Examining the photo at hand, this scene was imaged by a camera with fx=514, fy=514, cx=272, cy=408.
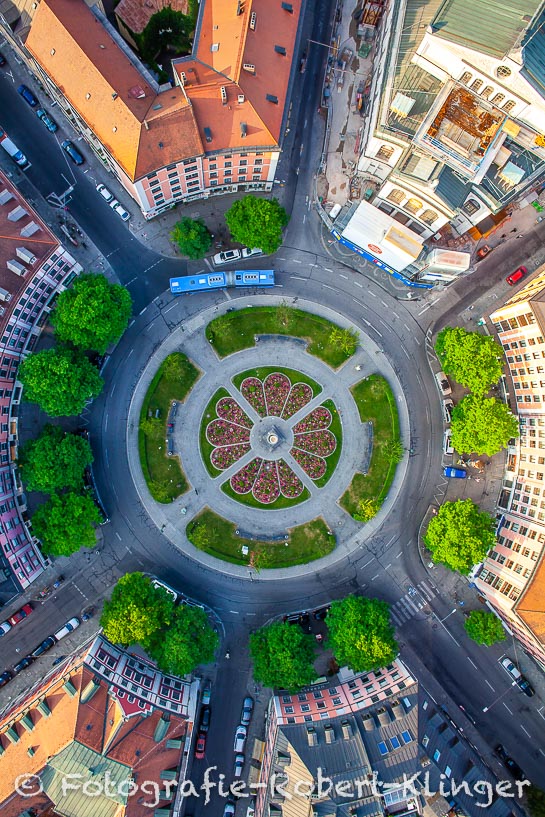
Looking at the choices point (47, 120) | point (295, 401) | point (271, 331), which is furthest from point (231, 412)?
point (47, 120)

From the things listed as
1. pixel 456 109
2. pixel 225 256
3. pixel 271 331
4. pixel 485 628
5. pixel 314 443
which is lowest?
pixel 485 628

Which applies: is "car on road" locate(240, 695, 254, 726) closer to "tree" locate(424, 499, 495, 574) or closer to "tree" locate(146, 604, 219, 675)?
"tree" locate(146, 604, 219, 675)

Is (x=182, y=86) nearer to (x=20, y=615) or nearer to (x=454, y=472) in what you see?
(x=454, y=472)

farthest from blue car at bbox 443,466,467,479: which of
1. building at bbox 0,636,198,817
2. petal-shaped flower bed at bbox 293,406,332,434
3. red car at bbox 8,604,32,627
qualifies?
red car at bbox 8,604,32,627

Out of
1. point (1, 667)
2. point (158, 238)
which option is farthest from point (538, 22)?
point (1, 667)

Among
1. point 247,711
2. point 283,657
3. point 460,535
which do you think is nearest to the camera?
point 283,657

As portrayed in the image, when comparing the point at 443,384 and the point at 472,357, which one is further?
the point at 443,384

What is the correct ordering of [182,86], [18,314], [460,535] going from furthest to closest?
1. [460,535]
2. [18,314]
3. [182,86]

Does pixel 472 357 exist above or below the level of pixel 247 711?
above
